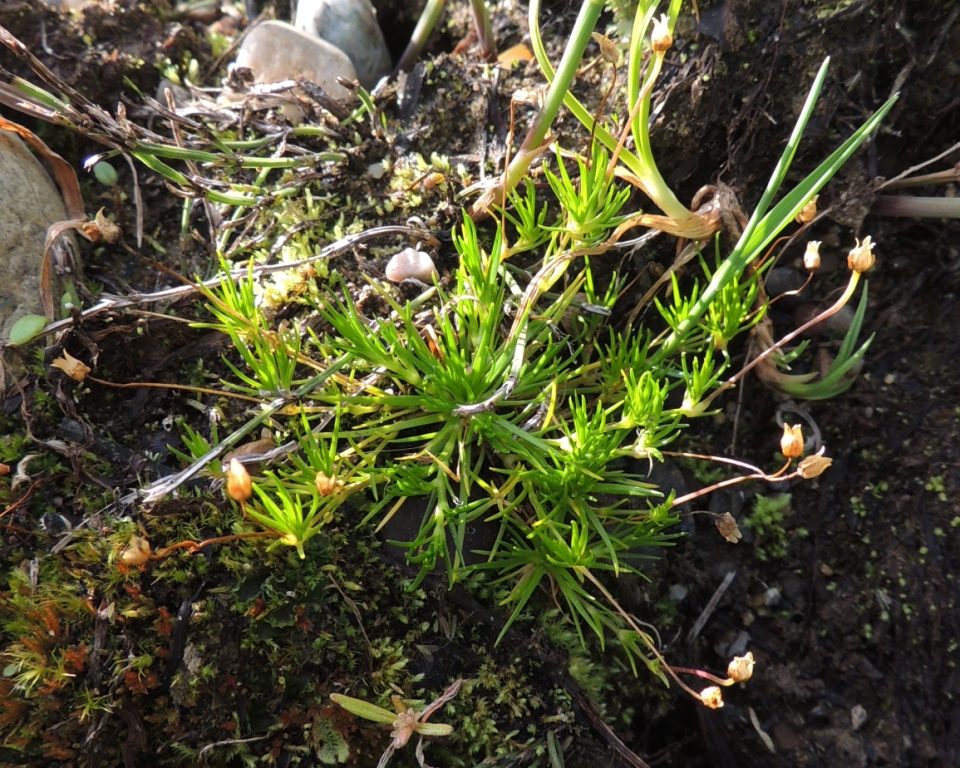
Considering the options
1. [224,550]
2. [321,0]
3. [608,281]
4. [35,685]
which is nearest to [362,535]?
[224,550]

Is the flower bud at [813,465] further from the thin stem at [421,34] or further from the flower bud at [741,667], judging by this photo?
the thin stem at [421,34]

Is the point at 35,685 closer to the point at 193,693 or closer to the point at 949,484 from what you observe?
the point at 193,693

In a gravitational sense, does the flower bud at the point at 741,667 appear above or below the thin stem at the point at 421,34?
below

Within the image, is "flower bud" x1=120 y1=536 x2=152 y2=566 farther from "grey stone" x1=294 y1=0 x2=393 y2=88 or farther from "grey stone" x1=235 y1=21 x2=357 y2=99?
"grey stone" x1=294 y1=0 x2=393 y2=88

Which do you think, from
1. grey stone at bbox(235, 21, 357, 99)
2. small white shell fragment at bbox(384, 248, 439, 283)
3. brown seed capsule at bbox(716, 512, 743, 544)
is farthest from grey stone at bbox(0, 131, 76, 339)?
brown seed capsule at bbox(716, 512, 743, 544)

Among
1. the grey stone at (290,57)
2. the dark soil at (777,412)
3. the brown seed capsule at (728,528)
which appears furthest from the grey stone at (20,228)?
the brown seed capsule at (728,528)

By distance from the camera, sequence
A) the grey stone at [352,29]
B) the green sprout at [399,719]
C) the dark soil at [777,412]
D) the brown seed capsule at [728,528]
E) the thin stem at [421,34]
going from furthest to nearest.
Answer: the grey stone at [352,29] → the thin stem at [421,34] → the dark soil at [777,412] → the brown seed capsule at [728,528] → the green sprout at [399,719]

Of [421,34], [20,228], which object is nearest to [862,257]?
[421,34]
